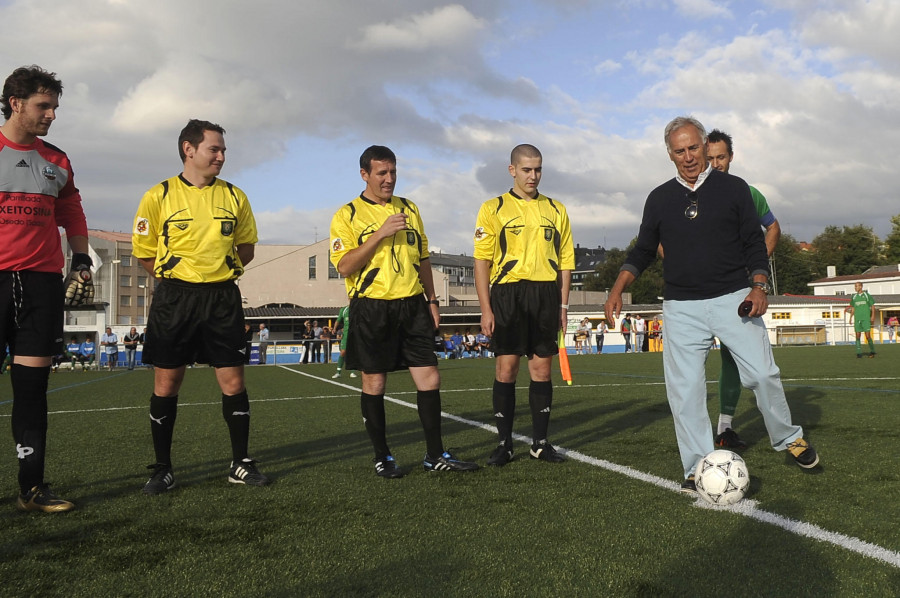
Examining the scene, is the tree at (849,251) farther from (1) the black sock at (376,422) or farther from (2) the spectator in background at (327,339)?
(1) the black sock at (376,422)

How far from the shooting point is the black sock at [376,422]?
4285 mm

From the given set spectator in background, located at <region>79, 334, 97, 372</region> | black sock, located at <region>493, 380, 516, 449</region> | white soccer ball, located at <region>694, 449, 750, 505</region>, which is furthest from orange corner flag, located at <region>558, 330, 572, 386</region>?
spectator in background, located at <region>79, 334, 97, 372</region>

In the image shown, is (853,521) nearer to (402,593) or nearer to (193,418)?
(402,593)

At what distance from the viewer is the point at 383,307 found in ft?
14.1

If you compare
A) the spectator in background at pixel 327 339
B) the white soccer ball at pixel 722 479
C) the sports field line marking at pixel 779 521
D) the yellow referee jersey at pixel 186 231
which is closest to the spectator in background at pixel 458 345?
the spectator in background at pixel 327 339

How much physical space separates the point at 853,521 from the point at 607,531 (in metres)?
1.03

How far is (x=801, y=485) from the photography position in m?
3.61

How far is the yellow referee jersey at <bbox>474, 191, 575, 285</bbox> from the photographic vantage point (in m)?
4.71

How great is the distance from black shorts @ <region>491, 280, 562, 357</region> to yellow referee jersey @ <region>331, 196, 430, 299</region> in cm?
63

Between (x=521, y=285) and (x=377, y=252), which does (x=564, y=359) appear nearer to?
(x=521, y=285)

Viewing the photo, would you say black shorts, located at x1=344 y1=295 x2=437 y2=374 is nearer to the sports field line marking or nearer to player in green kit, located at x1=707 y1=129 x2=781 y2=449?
the sports field line marking

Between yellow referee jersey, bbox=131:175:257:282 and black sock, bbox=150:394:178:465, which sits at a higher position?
yellow referee jersey, bbox=131:175:257:282

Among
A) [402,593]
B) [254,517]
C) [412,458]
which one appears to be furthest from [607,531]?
[412,458]

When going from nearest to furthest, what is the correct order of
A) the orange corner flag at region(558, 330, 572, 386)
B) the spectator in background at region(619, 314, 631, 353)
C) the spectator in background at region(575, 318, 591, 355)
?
the orange corner flag at region(558, 330, 572, 386) → the spectator in background at region(575, 318, 591, 355) → the spectator in background at region(619, 314, 631, 353)
